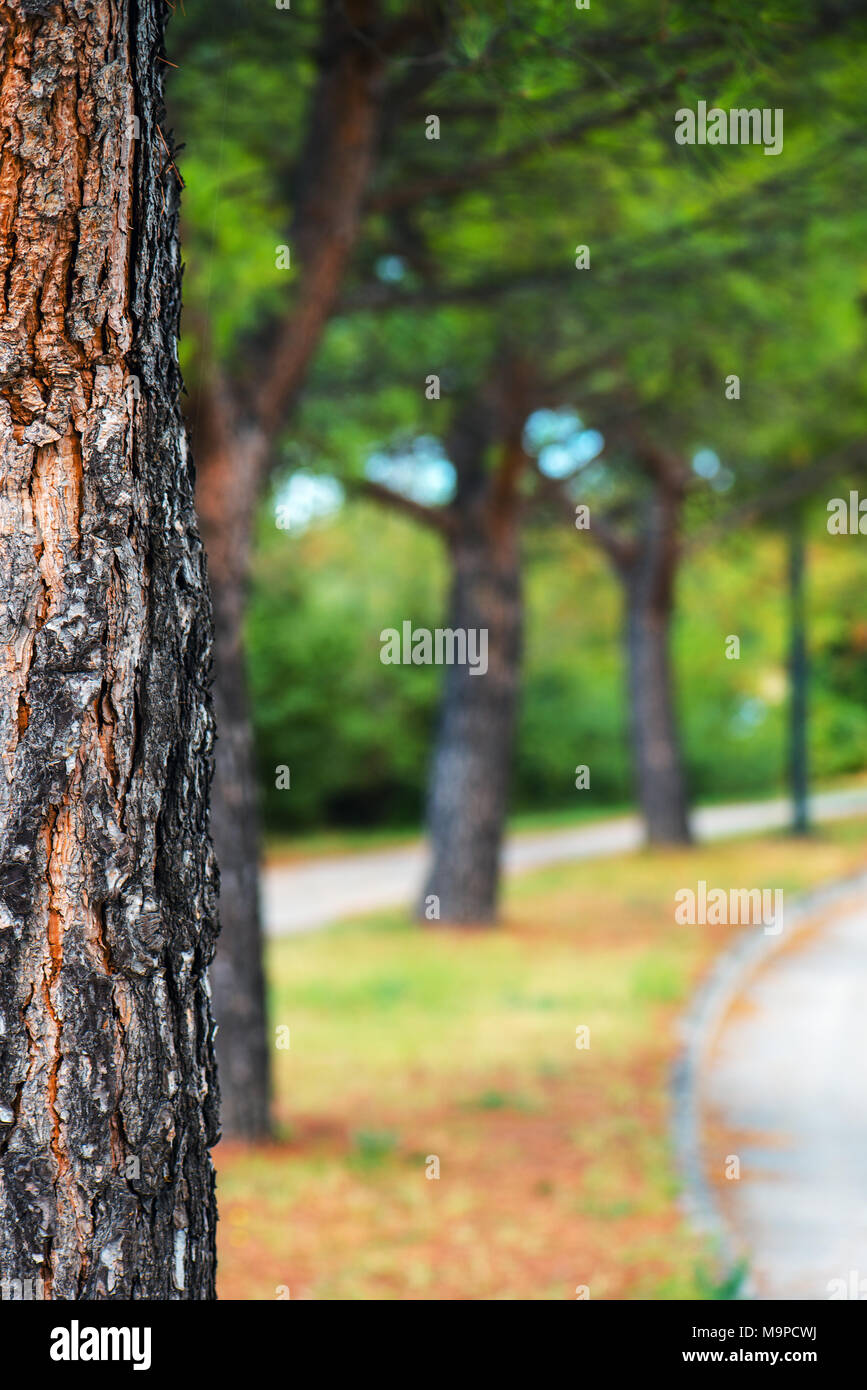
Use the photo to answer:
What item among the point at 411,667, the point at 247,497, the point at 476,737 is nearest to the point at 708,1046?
the point at 476,737

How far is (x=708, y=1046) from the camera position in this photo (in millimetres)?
8711

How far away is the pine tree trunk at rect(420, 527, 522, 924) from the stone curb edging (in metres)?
2.51

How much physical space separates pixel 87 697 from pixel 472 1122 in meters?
5.58

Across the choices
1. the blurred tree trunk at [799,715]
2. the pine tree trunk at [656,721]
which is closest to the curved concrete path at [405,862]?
the blurred tree trunk at [799,715]

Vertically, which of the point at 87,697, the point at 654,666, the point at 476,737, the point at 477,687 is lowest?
the point at 87,697

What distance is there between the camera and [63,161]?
193cm

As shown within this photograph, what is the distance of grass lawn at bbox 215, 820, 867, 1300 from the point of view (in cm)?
500

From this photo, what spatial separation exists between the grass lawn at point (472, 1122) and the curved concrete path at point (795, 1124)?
312mm

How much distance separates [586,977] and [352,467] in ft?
15.8

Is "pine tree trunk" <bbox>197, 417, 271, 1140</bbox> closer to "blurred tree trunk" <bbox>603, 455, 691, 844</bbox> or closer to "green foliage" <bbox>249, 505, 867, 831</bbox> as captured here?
"blurred tree trunk" <bbox>603, 455, 691, 844</bbox>

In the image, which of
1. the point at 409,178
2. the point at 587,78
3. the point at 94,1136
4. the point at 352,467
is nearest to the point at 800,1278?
the point at 94,1136

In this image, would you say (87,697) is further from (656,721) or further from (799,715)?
(799,715)

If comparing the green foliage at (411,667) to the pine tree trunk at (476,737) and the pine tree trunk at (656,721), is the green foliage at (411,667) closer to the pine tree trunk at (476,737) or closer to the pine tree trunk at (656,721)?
the pine tree trunk at (656,721)

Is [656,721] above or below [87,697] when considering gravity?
above
